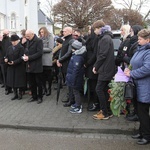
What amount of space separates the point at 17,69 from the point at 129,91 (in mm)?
3803

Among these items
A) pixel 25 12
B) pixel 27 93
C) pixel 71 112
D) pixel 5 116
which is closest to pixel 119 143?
pixel 71 112

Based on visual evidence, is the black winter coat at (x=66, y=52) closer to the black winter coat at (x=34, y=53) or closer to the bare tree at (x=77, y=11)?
the black winter coat at (x=34, y=53)

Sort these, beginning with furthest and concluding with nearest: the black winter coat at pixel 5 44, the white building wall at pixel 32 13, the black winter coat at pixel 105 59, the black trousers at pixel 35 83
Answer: the white building wall at pixel 32 13
the black winter coat at pixel 5 44
the black trousers at pixel 35 83
the black winter coat at pixel 105 59

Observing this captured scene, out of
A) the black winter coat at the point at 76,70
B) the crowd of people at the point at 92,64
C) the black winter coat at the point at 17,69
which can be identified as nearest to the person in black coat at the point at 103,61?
the crowd of people at the point at 92,64

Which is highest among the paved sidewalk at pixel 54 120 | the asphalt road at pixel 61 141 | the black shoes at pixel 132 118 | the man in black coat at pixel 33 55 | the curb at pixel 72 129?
the man in black coat at pixel 33 55

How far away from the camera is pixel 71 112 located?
6.48 m

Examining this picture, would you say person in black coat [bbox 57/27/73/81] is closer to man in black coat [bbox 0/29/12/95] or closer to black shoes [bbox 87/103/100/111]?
black shoes [bbox 87/103/100/111]

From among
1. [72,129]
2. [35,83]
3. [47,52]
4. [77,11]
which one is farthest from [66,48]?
[77,11]

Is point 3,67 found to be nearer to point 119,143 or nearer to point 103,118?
point 103,118

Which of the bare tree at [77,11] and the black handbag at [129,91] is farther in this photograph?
the bare tree at [77,11]

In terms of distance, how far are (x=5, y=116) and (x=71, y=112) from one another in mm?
1476

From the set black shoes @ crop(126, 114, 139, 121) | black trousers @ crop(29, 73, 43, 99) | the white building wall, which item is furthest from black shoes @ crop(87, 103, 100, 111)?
the white building wall

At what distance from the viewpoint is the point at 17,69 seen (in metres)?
7.59

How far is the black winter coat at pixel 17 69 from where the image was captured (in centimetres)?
750
